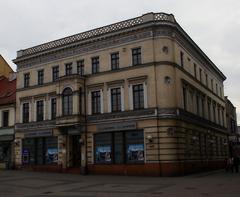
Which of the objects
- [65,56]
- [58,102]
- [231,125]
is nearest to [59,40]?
[65,56]

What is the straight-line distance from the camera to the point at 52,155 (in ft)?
144

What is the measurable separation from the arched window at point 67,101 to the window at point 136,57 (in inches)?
296

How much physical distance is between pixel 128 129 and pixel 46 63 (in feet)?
45.0

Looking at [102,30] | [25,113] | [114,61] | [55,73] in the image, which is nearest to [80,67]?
[55,73]

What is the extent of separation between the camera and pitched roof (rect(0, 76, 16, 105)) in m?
50.1

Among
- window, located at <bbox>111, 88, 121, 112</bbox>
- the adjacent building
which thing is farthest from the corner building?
the adjacent building

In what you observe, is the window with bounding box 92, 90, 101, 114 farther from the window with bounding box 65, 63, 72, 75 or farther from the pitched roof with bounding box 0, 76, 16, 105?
the pitched roof with bounding box 0, 76, 16, 105

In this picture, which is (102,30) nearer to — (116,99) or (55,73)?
(116,99)

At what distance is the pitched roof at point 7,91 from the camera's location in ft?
164

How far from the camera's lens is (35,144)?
45.7 m

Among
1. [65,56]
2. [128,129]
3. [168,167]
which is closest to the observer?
[168,167]

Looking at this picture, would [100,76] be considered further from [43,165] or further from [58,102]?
[43,165]

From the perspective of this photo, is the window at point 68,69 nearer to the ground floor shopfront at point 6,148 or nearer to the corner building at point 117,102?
the corner building at point 117,102

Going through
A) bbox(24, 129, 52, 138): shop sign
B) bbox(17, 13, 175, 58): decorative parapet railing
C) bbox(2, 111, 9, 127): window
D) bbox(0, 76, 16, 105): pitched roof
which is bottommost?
bbox(24, 129, 52, 138): shop sign
